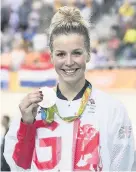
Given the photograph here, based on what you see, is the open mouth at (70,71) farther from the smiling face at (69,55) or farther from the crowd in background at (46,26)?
the crowd in background at (46,26)

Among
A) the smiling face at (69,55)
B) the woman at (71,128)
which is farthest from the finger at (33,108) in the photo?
the smiling face at (69,55)

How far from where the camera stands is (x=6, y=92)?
10953mm

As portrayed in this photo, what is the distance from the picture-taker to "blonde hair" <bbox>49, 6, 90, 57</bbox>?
197 cm

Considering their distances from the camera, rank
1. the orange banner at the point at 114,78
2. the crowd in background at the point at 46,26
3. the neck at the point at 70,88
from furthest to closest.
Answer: the crowd in background at the point at 46,26
the orange banner at the point at 114,78
the neck at the point at 70,88

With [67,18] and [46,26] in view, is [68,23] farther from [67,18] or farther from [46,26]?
[46,26]

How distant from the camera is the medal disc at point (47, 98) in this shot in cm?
196

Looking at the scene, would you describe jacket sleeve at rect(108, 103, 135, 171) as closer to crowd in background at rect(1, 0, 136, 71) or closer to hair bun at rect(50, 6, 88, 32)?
hair bun at rect(50, 6, 88, 32)

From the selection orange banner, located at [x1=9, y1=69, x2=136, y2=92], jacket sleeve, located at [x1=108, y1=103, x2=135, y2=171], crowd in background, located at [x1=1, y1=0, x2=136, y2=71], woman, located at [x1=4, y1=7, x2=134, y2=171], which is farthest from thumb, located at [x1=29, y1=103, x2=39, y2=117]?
crowd in background, located at [x1=1, y1=0, x2=136, y2=71]

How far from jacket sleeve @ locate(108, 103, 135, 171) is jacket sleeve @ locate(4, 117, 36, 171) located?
312 millimetres

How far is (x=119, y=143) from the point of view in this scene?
6.41 feet

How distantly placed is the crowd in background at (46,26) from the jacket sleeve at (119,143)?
28.6 feet

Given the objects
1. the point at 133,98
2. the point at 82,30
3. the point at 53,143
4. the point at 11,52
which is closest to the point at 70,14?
the point at 82,30

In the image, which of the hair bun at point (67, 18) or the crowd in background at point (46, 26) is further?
the crowd in background at point (46, 26)

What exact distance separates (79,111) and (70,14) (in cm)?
39
